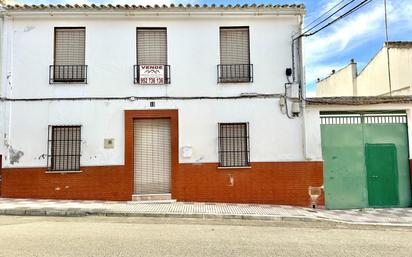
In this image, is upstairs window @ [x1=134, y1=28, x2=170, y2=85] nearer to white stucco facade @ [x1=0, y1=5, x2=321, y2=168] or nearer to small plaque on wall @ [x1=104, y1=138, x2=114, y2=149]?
white stucco facade @ [x1=0, y1=5, x2=321, y2=168]

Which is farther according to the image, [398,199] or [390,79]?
[390,79]

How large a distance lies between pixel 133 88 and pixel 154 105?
33.1 inches

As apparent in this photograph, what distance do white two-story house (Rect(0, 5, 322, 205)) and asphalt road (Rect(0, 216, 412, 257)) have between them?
246 cm

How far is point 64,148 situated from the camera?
1151 cm

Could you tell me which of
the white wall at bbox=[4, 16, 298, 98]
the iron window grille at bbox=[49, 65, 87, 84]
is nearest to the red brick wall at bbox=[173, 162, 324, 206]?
the white wall at bbox=[4, 16, 298, 98]

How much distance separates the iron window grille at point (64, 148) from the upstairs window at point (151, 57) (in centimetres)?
259

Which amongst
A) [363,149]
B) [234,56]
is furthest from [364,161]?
[234,56]

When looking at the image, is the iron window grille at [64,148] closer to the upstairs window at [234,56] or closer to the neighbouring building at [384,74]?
the upstairs window at [234,56]

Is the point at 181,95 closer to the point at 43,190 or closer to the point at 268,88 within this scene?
the point at 268,88

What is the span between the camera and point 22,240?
256 inches

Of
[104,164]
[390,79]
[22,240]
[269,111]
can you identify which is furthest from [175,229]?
[390,79]

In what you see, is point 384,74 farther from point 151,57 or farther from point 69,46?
point 69,46

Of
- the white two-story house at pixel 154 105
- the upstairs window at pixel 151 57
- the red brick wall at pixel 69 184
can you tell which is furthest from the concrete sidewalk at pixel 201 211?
the upstairs window at pixel 151 57

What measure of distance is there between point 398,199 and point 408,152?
1.51m
